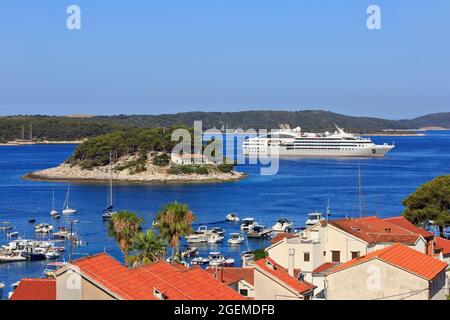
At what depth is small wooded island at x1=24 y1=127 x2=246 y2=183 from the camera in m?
68.3

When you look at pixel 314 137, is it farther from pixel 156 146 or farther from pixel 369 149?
pixel 156 146

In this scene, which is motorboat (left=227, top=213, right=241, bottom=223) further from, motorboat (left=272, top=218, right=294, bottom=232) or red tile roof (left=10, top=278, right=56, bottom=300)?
red tile roof (left=10, top=278, right=56, bottom=300)

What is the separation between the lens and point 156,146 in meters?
74.3

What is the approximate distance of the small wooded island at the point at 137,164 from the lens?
68.3m

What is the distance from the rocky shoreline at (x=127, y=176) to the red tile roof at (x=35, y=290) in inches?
2174

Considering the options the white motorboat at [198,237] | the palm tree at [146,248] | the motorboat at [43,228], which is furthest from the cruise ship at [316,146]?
the palm tree at [146,248]

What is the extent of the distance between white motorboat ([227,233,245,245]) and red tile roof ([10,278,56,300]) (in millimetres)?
22347

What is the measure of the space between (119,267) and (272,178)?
62.5 metres

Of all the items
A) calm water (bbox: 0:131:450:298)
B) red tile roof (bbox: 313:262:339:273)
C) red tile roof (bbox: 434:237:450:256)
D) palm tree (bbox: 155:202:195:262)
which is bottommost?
calm water (bbox: 0:131:450:298)

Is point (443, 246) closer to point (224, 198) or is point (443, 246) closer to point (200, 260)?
point (200, 260)

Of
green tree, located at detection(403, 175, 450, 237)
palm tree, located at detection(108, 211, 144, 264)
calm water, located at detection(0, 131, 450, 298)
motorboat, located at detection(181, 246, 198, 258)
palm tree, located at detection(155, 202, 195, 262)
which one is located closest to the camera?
palm tree, located at detection(155, 202, 195, 262)

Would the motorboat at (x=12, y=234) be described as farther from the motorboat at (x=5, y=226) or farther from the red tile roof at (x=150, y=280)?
the red tile roof at (x=150, y=280)

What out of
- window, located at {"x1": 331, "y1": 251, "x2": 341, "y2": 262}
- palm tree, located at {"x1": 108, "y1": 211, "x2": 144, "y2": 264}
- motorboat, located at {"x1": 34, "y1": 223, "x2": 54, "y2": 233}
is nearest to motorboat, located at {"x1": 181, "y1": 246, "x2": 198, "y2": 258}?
motorboat, located at {"x1": 34, "y1": 223, "x2": 54, "y2": 233}

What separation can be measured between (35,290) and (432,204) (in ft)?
53.6
